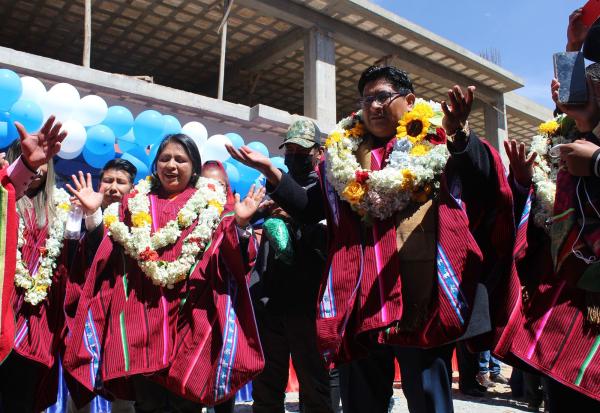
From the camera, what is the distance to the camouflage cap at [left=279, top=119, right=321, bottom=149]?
13.3ft

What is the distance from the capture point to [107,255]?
135 inches

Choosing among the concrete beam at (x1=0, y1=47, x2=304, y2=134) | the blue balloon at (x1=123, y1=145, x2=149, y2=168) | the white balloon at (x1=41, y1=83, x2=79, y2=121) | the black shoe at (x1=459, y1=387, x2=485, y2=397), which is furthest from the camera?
the concrete beam at (x1=0, y1=47, x2=304, y2=134)

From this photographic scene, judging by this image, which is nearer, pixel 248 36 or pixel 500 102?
pixel 248 36

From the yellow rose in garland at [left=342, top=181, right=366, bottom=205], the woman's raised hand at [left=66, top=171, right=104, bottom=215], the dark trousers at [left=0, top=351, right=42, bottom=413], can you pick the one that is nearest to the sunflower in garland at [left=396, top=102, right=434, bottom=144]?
the yellow rose in garland at [left=342, top=181, right=366, bottom=205]

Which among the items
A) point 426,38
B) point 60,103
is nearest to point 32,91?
point 60,103

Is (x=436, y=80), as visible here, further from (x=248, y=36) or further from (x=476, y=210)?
(x=476, y=210)

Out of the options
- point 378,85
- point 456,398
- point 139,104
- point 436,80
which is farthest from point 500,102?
point 378,85

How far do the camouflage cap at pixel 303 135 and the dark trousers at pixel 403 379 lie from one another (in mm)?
1859

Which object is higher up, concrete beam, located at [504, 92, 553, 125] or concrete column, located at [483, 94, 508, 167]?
concrete beam, located at [504, 92, 553, 125]

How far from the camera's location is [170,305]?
3248 millimetres

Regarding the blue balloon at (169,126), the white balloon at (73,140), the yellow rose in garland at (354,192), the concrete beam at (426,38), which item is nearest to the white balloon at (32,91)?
the white balloon at (73,140)

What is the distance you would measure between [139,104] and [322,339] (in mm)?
8125

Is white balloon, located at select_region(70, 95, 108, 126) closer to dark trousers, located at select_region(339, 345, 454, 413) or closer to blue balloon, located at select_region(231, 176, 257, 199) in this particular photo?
blue balloon, located at select_region(231, 176, 257, 199)

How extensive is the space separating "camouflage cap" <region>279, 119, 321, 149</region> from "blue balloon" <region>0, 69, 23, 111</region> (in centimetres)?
367
